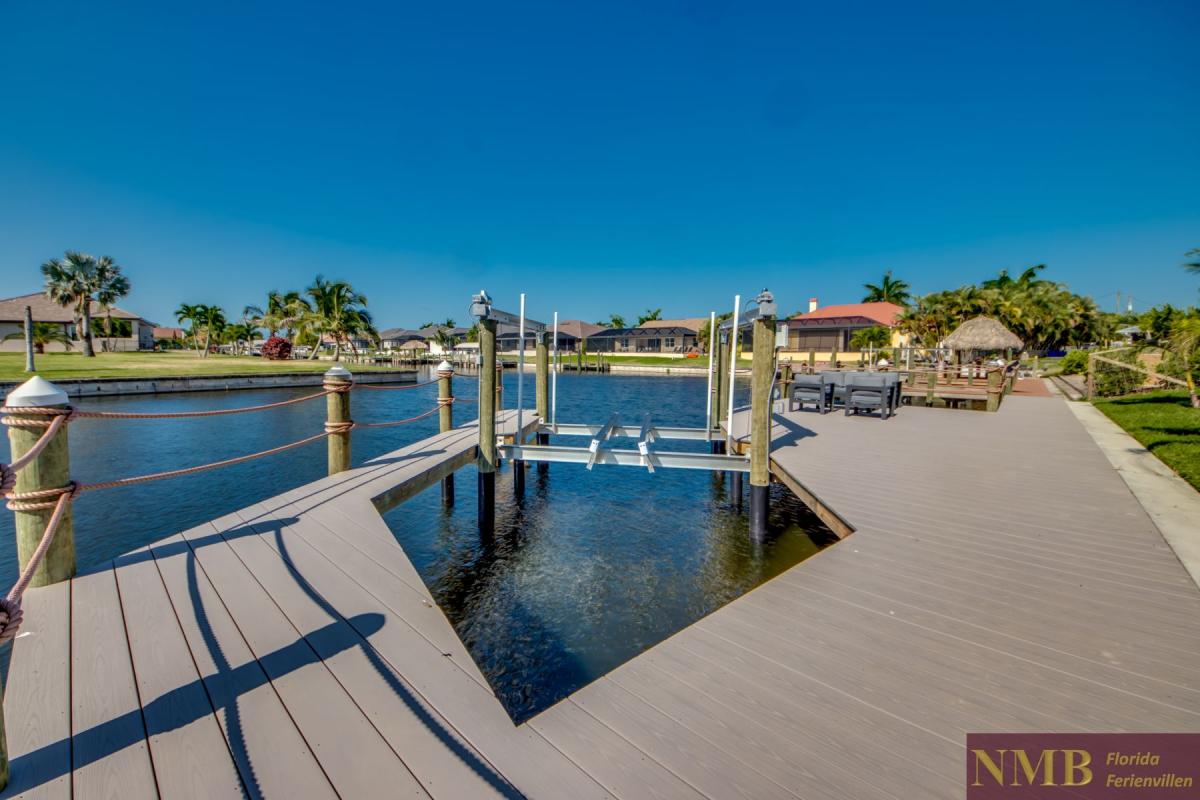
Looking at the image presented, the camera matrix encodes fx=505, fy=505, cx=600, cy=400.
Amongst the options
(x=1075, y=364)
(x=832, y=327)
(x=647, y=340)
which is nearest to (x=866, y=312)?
(x=832, y=327)

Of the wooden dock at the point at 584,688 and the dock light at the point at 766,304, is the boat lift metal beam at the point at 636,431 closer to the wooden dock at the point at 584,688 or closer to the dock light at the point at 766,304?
the dock light at the point at 766,304

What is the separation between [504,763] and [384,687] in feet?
2.24

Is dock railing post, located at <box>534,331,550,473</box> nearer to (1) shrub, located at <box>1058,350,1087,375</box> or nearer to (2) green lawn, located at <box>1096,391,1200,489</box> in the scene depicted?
(2) green lawn, located at <box>1096,391,1200,489</box>

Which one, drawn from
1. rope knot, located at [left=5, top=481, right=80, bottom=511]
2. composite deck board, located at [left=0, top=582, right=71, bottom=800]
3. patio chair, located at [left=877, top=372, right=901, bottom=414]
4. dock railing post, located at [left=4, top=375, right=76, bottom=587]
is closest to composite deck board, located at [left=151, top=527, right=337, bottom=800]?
composite deck board, located at [left=0, top=582, right=71, bottom=800]

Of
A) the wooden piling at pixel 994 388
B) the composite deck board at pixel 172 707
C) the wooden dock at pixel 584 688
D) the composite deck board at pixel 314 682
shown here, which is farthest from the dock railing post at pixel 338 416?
the wooden piling at pixel 994 388

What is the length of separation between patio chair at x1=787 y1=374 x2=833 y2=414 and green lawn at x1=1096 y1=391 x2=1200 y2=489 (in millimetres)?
5336

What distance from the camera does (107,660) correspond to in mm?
2293

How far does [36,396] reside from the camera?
2643 millimetres

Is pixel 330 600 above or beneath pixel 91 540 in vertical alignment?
above

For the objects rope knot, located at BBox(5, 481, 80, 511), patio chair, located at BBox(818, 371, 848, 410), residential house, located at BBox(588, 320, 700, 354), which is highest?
A: residential house, located at BBox(588, 320, 700, 354)

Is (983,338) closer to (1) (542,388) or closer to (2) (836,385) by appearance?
(2) (836,385)

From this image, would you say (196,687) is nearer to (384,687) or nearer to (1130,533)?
(384,687)

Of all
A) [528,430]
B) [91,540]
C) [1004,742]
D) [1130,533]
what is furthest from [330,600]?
[91,540]

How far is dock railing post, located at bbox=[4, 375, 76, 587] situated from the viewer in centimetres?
263
